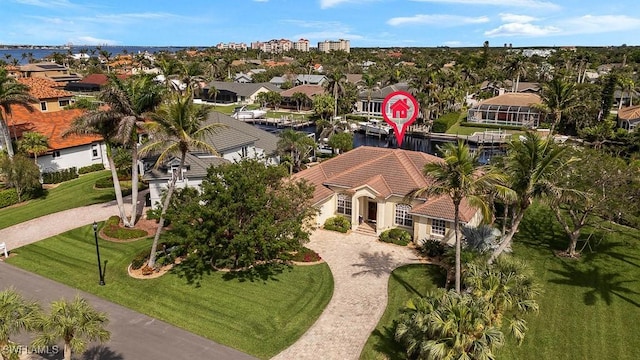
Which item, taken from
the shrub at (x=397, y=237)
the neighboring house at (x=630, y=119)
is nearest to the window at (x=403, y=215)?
A: the shrub at (x=397, y=237)

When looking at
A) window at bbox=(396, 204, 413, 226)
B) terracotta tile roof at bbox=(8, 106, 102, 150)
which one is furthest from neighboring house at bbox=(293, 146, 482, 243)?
terracotta tile roof at bbox=(8, 106, 102, 150)

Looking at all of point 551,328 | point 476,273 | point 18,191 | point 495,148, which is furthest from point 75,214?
point 495,148

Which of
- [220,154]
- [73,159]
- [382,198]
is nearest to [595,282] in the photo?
[382,198]

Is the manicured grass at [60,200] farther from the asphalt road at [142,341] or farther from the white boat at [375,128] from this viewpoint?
the white boat at [375,128]

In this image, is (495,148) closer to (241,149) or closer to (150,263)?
(241,149)

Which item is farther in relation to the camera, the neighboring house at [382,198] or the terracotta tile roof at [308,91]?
the terracotta tile roof at [308,91]

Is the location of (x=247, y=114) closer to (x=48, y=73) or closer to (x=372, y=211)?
(x=372, y=211)
